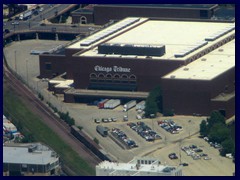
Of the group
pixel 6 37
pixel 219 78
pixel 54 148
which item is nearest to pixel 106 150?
pixel 54 148

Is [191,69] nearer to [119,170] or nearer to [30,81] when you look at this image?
[30,81]

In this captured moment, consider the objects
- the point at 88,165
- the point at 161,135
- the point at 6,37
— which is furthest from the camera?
the point at 6,37

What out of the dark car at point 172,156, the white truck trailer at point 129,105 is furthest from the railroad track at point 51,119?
the white truck trailer at point 129,105

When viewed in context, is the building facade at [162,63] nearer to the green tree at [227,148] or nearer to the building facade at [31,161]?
the green tree at [227,148]

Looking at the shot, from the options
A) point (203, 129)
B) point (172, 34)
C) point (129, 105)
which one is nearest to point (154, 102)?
point (129, 105)

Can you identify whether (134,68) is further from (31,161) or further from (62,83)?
(31,161)
